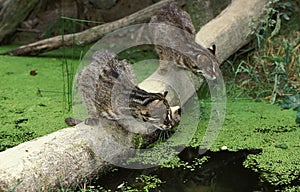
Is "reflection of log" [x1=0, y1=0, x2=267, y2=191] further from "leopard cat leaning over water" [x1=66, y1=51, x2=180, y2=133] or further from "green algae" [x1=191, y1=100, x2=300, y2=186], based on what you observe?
"green algae" [x1=191, y1=100, x2=300, y2=186]

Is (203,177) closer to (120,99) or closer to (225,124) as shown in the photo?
(120,99)

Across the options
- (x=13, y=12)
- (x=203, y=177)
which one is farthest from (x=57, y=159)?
(x=13, y=12)

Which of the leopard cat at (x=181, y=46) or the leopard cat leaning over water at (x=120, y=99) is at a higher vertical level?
the leopard cat at (x=181, y=46)

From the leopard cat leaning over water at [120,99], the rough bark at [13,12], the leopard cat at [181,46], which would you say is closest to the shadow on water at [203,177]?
the leopard cat leaning over water at [120,99]

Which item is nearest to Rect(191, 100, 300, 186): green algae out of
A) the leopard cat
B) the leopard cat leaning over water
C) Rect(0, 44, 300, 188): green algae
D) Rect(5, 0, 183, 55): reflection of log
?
Rect(0, 44, 300, 188): green algae

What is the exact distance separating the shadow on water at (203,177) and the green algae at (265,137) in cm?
9

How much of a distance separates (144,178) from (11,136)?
120 centimetres

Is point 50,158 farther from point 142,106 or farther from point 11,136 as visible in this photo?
point 11,136

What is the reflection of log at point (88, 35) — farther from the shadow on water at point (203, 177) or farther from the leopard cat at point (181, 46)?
the shadow on water at point (203, 177)

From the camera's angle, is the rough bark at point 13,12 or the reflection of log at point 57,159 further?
the rough bark at point 13,12

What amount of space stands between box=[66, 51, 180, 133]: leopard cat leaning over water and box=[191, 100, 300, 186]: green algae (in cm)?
60

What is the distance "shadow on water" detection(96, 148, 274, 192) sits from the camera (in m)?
3.49

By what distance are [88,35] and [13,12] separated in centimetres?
105

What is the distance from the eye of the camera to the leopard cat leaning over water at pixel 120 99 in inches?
137
